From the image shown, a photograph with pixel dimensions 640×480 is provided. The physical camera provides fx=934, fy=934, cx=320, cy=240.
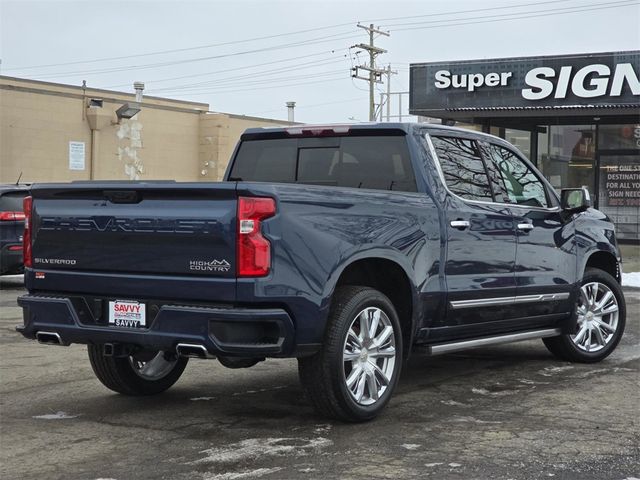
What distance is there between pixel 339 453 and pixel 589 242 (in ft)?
13.7

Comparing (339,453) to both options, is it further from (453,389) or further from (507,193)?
(507,193)

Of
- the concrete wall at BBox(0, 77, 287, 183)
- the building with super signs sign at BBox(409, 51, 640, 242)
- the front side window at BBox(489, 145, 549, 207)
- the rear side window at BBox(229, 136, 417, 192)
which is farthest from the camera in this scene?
the concrete wall at BBox(0, 77, 287, 183)

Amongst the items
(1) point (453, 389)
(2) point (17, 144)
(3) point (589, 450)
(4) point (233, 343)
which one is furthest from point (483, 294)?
(2) point (17, 144)

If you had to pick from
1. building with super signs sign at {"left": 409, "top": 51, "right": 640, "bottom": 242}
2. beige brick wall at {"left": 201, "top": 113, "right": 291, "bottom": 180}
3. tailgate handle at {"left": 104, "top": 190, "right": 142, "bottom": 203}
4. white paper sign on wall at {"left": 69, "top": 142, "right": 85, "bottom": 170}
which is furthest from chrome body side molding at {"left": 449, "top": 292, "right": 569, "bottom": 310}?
beige brick wall at {"left": 201, "top": 113, "right": 291, "bottom": 180}

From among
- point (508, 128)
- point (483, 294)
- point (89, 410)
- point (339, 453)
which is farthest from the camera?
point (508, 128)

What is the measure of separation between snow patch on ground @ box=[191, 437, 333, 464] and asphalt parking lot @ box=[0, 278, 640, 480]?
1 centimetres

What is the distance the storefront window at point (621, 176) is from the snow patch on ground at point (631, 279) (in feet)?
15.2

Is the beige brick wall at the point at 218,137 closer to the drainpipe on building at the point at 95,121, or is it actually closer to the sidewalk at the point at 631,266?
the drainpipe on building at the point at 95,121

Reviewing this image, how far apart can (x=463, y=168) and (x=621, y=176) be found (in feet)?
50.8

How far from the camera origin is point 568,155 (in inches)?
867

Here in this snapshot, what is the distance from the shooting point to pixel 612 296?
8.65 metres

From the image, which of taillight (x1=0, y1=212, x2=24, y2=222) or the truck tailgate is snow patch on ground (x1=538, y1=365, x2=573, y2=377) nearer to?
the truck tailgate

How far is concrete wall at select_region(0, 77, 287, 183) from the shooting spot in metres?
30.7

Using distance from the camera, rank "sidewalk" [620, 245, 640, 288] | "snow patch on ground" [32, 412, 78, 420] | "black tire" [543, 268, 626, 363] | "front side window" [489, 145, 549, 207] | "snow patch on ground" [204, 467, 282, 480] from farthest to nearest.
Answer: "sidewalk" [620, 245, 640, 288]
"black tire" [543, 268, 626, 363]
"front side window" [489, 145, 549, 207]
"snow patch on ground" [32, 412, 78, 420]
"snow patch on ground" [204, 467, 282, 480]
